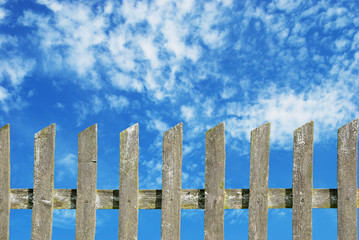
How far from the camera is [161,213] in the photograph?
5.29m

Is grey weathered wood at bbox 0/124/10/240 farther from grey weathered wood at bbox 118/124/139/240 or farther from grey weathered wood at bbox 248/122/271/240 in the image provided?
grey weathered wood at bbox 248/122/271/240

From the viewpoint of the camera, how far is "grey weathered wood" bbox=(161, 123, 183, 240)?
527 centimetres

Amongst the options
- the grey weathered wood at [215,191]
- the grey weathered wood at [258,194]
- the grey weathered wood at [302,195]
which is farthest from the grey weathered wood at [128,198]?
the grey weathered wood at [302,195]

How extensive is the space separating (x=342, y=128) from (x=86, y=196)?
361 centimetres

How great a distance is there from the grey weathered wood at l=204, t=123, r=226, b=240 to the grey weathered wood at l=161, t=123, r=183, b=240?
370 mm

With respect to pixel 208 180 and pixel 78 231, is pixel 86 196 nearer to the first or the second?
pixel 78 231

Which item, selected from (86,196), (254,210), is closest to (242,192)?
(254,210)

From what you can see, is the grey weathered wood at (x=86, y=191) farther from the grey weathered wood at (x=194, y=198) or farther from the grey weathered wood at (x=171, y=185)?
the grey weathered wood at (x=171, y=185)

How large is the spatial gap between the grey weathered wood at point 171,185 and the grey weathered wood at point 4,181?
7.12 ft

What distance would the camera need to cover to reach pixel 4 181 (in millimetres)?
5539

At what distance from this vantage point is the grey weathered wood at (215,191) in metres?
5.26

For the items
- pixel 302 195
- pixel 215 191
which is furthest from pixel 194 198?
pixel 302 195

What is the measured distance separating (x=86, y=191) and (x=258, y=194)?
2.29m

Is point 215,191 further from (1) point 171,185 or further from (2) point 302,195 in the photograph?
(2) point 302,195
